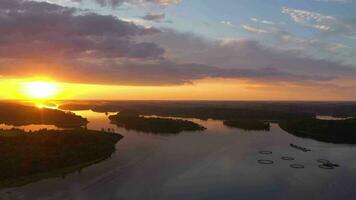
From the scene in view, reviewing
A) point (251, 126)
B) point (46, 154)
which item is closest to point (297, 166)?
point (46, 154)

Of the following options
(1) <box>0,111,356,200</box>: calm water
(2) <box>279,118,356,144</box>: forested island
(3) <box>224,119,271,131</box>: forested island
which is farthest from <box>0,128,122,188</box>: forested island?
(3) <box>224,119,271,131</box>: forested island

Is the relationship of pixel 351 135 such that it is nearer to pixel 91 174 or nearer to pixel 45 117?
pixel 91 174

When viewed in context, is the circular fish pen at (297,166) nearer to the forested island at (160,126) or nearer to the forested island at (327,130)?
the forested island at (327,130)

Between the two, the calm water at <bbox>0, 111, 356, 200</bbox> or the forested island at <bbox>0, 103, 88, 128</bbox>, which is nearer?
the calm water at <bbox>0, 111, 356, 200</bbox>

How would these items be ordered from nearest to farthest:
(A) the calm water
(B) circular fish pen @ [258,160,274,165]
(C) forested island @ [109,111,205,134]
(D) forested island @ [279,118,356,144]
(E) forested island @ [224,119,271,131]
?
(A) the calm water
(B) circular fish pen @ [258,160,274,165]
(D) forested island @ [279,118,356,144]
(C) forested island @ [109,111,205,134]
(E) forested island @ [224,119,271,131]

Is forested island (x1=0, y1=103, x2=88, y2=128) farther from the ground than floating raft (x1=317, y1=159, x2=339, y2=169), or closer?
farther from the ground

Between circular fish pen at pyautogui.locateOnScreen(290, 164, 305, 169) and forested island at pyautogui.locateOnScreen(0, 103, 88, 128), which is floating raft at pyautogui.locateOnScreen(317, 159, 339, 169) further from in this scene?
forested island at pyautogui.locateOnScreen(0, 103, 88, 128)
